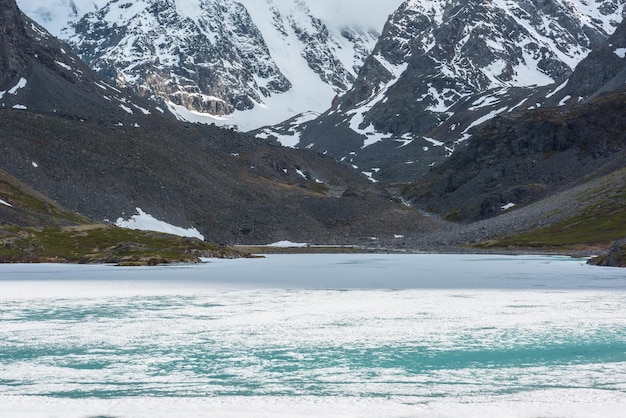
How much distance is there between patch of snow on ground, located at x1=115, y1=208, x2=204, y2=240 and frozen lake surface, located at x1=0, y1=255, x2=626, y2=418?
79303 mm

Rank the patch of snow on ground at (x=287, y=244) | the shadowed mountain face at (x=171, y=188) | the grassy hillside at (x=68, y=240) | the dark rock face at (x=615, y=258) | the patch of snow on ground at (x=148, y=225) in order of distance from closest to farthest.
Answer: the dark rock face at (x=615, y=258) → the grassy hillside at (x=68, y=240) → the patch of snow on ground at (x=148, y=225) → the shadowed mountain face at (x=171, y=188) → the patch of snow on ground at (x=287, y=244)

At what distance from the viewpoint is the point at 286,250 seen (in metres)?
125

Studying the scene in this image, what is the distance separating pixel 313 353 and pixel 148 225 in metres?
106

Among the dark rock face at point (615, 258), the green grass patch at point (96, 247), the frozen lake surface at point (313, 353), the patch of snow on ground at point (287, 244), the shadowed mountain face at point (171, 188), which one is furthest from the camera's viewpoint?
the patch of snow on ground at point (287, 244)

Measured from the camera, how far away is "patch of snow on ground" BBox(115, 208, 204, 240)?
123 m

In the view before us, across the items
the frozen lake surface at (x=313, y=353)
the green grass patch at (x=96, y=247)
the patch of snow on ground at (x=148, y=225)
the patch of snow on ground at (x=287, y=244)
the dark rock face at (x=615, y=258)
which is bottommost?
the frozen lake surface at (x=313, y=353)

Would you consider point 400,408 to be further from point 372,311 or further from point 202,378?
point 372,311

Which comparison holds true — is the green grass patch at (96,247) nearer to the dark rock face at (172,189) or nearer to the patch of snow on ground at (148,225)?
the patch of snow on ground at (148,225)

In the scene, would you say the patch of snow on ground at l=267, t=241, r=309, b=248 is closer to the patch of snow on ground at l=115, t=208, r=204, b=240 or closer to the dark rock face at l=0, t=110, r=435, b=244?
the dark rock face at l=0, t=110, r=435, b=244

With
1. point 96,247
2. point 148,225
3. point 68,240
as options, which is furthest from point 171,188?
point 96,247

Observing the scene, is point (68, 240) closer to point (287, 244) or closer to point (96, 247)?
point (96, 247)

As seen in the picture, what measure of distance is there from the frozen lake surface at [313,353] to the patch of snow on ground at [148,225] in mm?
79303

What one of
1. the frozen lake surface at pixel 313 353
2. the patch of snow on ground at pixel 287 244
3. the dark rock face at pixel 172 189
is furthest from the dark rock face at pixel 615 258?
→ the dark rock face at pixel 172 189

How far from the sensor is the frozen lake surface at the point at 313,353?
17219 millimetres
